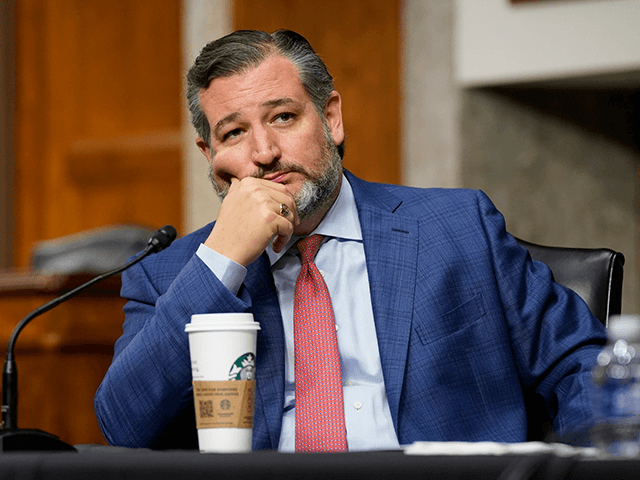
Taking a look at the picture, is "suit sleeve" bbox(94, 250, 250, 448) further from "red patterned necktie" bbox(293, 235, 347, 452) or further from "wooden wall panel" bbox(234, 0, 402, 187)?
"wooden wall panel" bbox(234, 0, 402, 187)

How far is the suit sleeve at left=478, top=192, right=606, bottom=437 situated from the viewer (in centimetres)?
135

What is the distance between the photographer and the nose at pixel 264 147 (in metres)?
1.47

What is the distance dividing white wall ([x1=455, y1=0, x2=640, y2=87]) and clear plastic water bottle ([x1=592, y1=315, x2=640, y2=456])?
2614mm

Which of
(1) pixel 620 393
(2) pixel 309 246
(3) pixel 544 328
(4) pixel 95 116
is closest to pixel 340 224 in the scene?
(2) pixel 309 246

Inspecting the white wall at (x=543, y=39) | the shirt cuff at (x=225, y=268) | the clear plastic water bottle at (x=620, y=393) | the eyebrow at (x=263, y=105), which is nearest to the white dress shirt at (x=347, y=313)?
the shirt cuff at (x=225, y=268)

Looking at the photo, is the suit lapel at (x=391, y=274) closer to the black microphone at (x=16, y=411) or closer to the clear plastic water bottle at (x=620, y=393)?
the black microphone at (x=16, y=411)

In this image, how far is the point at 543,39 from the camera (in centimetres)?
332

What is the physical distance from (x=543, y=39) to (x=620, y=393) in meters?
2.75

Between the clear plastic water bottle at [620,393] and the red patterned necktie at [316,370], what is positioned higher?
the clear plastic water bottle at [620,393]

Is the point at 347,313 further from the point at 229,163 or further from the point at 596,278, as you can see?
the point at 596,278

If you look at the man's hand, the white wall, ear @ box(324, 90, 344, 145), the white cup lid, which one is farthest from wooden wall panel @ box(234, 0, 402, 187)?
the white cup lid

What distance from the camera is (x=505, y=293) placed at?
57.8 inches

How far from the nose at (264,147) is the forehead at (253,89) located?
5 centimetres

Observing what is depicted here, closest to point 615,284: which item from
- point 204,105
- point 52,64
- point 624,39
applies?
point 204,105
